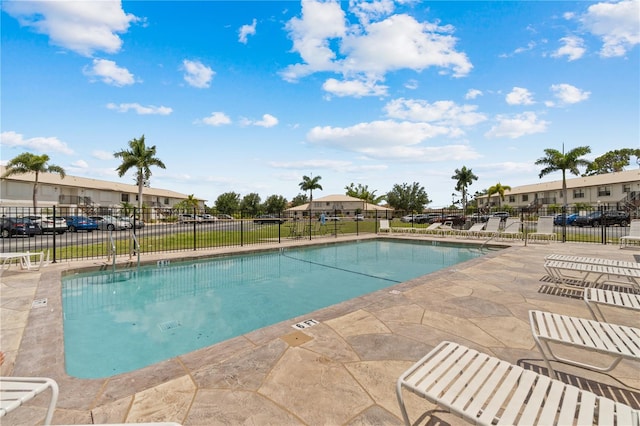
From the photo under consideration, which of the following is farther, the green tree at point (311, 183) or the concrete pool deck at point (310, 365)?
the green tree at point (311, 183)

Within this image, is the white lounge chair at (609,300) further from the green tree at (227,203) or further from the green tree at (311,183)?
the green tree at (227,203)

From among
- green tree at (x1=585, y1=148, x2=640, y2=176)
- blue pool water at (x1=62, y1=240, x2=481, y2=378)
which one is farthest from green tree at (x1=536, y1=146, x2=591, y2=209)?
blue pool water at (x1=62, y1=240, x2=481, y2=378)

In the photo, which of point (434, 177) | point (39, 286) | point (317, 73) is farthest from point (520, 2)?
point (434, 177)

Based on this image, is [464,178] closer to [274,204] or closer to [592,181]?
[592,181]

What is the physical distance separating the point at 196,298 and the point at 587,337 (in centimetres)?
615

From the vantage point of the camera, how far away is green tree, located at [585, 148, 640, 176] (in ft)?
153

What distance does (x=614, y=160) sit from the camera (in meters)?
48.2

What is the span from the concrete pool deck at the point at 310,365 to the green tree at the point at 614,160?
6025 cm

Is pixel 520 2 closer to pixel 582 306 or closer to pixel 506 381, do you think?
pixel 582 306

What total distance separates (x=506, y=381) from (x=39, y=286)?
739 centimetres

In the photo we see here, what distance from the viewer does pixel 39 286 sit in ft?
17.3

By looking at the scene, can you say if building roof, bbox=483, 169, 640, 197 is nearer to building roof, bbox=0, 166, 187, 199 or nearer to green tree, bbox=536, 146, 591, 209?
green tree, bbox=536, 146, 591, 209

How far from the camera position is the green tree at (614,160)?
153 ft

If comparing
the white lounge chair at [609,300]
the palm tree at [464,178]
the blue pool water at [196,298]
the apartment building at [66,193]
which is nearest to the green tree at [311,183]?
the palm tree at [464,178]
